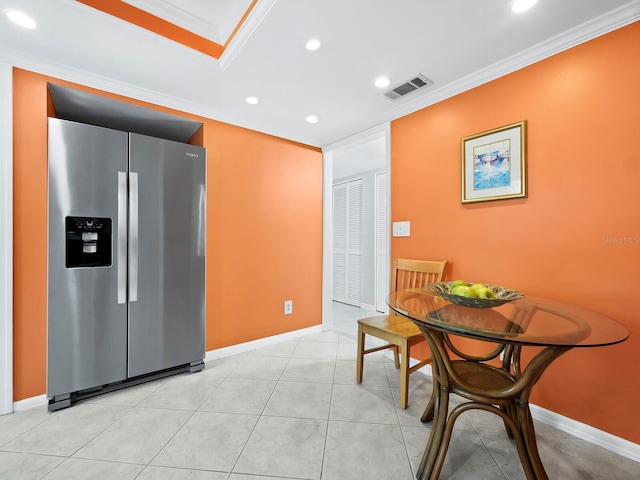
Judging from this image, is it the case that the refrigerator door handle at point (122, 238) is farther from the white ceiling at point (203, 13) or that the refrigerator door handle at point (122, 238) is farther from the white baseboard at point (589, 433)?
the white baseboard at point (589, 433)

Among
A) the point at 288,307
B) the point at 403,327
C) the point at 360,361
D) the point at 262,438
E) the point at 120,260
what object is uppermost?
the point at 120,260

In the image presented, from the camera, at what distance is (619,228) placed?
1452 millimetres

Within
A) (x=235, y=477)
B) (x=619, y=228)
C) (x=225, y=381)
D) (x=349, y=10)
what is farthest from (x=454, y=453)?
(x=349, y=10)

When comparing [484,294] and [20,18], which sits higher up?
[20,18]

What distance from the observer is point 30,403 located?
5.98ft

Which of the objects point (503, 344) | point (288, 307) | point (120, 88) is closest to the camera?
point (503, 344)

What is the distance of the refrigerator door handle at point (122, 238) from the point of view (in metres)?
1.99

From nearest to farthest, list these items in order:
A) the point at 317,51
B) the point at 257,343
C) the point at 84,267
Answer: the point at 317,51
the point at 84,267
the point at 257,343

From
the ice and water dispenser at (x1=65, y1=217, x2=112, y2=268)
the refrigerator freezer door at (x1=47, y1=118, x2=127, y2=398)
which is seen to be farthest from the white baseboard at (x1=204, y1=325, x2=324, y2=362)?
the ice and water dispenser at (x1=65, y1=217, x2=112, y2=268)

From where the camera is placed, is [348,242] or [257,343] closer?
[257,343]

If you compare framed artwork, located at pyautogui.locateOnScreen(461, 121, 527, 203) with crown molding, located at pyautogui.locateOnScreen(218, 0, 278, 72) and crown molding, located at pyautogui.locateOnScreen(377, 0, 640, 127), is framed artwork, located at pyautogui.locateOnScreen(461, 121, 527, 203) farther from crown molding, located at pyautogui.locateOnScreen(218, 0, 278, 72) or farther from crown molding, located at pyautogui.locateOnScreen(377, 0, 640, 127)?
crown molding, located at pyautogui.locateOnScreen(218, 0, 278, 72)

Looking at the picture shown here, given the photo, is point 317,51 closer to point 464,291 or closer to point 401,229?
point 401,229

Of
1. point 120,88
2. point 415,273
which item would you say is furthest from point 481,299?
point 120,88

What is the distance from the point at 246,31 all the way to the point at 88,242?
1.80 m
